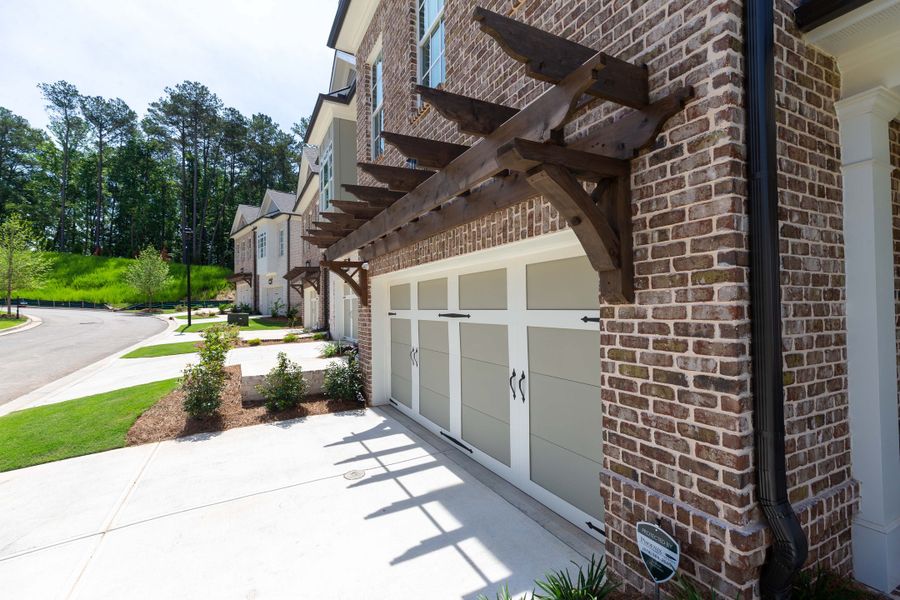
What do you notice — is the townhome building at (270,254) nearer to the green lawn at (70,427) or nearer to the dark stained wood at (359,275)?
the green lawn at (70,427)

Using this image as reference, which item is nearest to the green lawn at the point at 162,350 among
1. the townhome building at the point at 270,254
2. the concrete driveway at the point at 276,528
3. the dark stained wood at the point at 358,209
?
the townhome building at the point at 270,254

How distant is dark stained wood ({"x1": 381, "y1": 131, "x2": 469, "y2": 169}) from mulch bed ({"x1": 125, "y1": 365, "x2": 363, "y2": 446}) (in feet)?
18.3

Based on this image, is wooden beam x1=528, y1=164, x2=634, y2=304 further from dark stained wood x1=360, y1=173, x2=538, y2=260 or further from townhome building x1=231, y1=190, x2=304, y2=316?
townhome building x1=231, y1=190, x2=304, y2=316

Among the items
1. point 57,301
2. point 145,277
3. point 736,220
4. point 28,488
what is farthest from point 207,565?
point 57,301

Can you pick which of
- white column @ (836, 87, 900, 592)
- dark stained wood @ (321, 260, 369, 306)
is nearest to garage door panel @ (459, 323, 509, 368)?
white column @ (836, 87, 900, 592)

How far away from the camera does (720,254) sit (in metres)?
2.09

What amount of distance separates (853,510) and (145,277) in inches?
1546

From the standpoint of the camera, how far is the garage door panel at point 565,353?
3.34 metres

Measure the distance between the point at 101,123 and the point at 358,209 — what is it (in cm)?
5823

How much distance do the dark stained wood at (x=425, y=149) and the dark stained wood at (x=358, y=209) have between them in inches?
80.0

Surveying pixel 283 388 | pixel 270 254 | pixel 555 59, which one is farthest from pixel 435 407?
pixel 270 254

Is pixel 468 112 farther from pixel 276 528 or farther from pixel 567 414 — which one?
pixel 276 528

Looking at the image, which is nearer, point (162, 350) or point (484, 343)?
point (484, 343)

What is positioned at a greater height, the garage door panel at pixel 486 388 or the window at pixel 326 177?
the window at pixel 326 177
